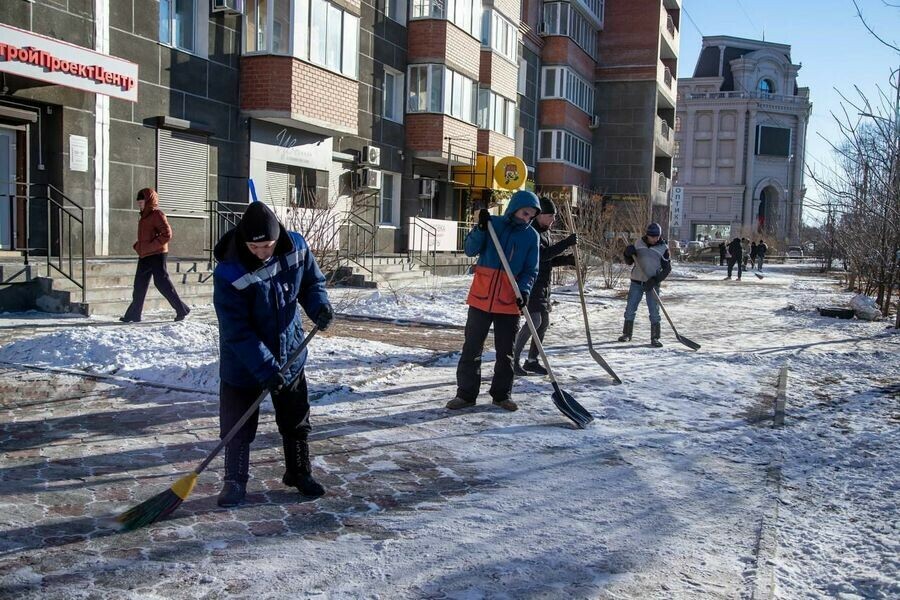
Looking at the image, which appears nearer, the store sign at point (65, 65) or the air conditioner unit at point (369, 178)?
the store sign at point (65, 65)

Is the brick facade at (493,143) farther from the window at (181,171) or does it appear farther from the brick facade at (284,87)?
the window at (181,171)

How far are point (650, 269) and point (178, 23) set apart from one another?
10.3m

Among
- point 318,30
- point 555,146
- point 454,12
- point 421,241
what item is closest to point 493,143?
point 454,12

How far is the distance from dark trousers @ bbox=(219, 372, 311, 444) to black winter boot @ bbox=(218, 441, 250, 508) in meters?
0.04

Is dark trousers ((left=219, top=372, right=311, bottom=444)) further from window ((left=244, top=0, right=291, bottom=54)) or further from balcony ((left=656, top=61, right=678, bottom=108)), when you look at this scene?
balcony ((left=656, top=61, right=678, bottom=108))

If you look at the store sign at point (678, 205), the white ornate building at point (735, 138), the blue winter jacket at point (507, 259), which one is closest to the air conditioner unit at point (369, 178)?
the blue winter jacket at point (507, 259)

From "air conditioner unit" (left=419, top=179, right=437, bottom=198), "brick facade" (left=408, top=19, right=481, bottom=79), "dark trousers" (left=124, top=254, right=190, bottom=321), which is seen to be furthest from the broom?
"brick facade" (left=408, top=19, right=481, bottom=79)

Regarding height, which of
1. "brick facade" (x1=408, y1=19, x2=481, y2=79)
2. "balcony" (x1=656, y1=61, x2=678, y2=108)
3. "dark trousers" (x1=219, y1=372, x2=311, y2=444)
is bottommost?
"dark trousers" (x1=219, y1=372, x2=311, y2=444)

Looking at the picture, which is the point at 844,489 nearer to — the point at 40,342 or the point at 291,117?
the point at 40,342

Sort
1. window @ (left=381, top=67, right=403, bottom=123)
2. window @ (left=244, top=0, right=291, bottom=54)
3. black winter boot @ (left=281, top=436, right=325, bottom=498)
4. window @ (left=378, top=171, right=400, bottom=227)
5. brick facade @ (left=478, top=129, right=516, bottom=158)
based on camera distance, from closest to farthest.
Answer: black winter boot @ (left=281, top=436, right=325, bottom=498) < window @ (left=244, top=0, right=291, bottom=54) < window @ (left=381, top=67, right=403, bottom=123) < window @ (left=378, top=171, right=400, bottom=227) < brick facade @ (left=478, top=129, right=516, bottom=158)

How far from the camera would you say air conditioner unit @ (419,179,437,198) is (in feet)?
79.2

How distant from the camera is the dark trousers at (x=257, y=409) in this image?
414cm

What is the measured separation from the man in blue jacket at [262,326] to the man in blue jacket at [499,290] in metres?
2.18

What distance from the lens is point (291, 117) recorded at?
16.8m
